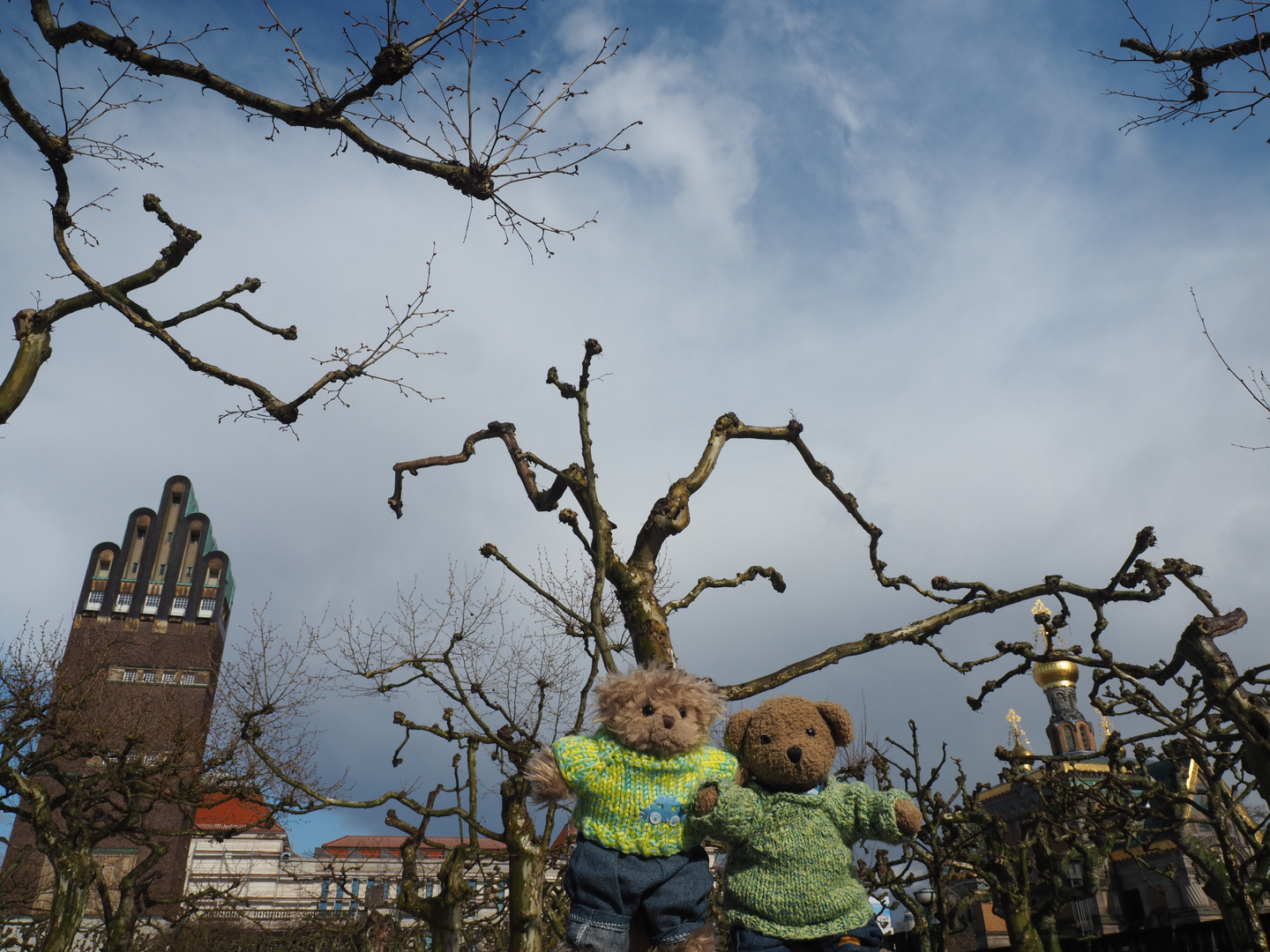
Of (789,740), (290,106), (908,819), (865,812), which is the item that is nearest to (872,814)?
(865,812)

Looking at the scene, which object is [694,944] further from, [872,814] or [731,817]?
[872,814]

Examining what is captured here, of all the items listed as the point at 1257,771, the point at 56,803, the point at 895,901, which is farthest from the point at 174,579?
A: the point at 1257,771

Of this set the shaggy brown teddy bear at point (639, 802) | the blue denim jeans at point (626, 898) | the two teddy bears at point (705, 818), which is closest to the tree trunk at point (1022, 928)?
the two teddy bears at point (705, 818)

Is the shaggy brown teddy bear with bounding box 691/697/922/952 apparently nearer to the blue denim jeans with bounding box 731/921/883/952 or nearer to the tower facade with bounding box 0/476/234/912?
the blue denim jeans with bounding box 731/921/883/952

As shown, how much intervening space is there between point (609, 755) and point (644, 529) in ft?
6.75

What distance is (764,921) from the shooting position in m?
3.42

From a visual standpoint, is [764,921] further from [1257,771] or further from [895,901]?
[895,901]

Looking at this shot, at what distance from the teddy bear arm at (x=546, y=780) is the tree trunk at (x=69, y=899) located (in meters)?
8.91

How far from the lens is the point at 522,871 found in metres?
5.88

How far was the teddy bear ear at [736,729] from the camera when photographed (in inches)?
149

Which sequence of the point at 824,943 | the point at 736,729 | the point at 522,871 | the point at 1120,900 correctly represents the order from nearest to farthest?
the point at 824,943 → the point at 736,729 → the point at 522,871 → the point at 1120,900

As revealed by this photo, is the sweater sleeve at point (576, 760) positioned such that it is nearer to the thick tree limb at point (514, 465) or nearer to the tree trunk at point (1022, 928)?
the thick tree limb at point (514, 465)

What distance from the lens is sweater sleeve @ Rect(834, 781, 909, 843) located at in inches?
136

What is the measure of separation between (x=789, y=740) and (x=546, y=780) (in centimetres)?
104
